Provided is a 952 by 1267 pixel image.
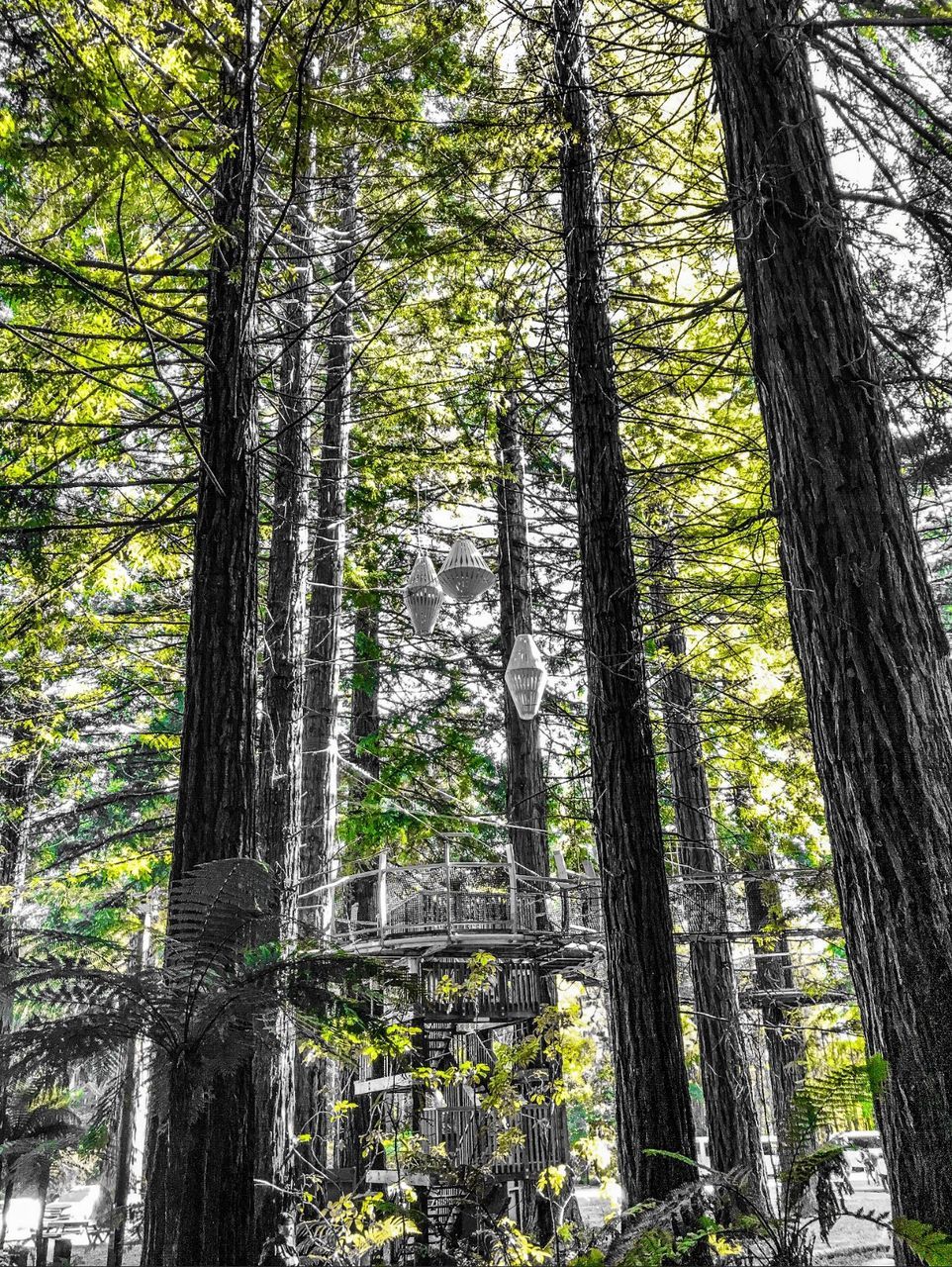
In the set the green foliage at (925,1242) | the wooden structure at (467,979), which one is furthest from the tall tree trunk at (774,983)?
the green foliage at (925,1242)

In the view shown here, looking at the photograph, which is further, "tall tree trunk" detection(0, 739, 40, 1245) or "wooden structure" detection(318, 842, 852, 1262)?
"tall tree trunk" detection(0, 739, 40, 1245)

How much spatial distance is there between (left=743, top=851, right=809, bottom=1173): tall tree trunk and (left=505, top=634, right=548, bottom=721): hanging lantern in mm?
2551

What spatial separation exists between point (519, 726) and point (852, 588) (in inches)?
344

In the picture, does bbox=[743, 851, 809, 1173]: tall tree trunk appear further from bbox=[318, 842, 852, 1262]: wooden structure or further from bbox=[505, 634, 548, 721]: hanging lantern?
bbox=[505, 634, 548, 721]: hanging lantern

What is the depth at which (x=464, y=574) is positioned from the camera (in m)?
7.73

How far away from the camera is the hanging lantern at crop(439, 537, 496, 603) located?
25.4ft

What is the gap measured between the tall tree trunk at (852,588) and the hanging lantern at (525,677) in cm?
486

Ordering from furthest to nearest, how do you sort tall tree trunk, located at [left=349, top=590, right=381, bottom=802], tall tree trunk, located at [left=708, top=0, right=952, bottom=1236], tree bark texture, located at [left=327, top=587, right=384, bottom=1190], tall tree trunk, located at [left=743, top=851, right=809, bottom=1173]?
tall tree trunk, located at [left=349, top=590, right=381, bottom=802]
tall tree trunk, located at [left=743, top=851, right=809, bottom=1173]
tree bark texture, located at [left=327, top=587, right=384, bottom=1190]
tall tree trunk, located at [left=708, top=0, right=952, bottom=1236]

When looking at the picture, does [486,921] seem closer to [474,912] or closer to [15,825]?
[474,912]

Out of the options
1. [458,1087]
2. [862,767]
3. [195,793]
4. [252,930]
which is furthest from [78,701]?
[862,767]

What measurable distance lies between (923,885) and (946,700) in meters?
0.62

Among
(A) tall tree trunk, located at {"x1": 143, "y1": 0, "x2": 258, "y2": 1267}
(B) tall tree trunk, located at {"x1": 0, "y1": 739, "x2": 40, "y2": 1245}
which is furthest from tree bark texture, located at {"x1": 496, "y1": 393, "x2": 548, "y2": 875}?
(B) tall tree trunk, located at {"x1": 0, "y1": 739, "x2": 40, "y2": 1245}

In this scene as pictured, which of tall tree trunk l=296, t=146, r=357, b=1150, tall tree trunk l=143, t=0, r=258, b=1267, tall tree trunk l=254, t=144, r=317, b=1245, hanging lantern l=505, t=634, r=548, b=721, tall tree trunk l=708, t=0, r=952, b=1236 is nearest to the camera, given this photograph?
tall tree trunk l=708, t=0, r=952, b=1236

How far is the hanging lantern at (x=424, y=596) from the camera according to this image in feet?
25.2
